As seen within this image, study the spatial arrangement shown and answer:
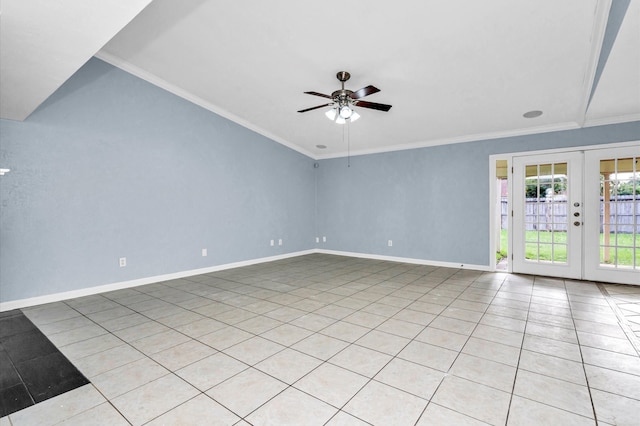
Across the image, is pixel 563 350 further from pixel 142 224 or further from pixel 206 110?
pixel 206 110

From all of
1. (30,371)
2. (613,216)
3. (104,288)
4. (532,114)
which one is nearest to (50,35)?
(30,371)

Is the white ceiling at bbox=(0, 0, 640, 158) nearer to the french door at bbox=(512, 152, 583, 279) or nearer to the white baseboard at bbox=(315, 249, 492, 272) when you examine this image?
the french door at bbox=(512, 152, 583, 279)

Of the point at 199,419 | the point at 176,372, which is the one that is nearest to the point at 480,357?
the point at 199,419

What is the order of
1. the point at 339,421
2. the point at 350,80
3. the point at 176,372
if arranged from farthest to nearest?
the point at 350,80
the point at 176,372
the point at 339,421

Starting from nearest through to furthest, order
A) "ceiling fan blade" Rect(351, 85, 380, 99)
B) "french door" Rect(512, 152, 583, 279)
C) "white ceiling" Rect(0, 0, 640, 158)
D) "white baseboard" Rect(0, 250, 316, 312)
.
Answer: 1. "white ceiling" Rect(0, 0, 640, 158)
2. "ceiling fan blade" Rect(351, 85, 380, 99)
3. "white baseboard" Rect(0, 250, 316, 312)
4. "french door" Rect(512, 152, 583, 279)

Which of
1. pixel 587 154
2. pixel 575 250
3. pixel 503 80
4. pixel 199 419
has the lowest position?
pixel 199 419

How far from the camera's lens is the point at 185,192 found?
201 inches

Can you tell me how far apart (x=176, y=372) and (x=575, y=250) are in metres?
5.77

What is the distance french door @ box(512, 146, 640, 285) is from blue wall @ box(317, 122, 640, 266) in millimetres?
336

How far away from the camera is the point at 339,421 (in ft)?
5.37

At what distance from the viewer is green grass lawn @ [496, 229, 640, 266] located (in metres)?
4.43

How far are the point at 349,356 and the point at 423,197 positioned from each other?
4.45 m

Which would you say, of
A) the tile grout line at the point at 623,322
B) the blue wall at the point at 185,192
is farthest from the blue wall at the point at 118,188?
the tile grout line at the point at 623,322

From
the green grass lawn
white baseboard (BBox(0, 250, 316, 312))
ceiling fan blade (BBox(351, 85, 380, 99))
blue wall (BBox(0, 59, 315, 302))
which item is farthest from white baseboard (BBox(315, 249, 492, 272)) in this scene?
ceiling fan blade (BBox(351, 85, 380, 99))
